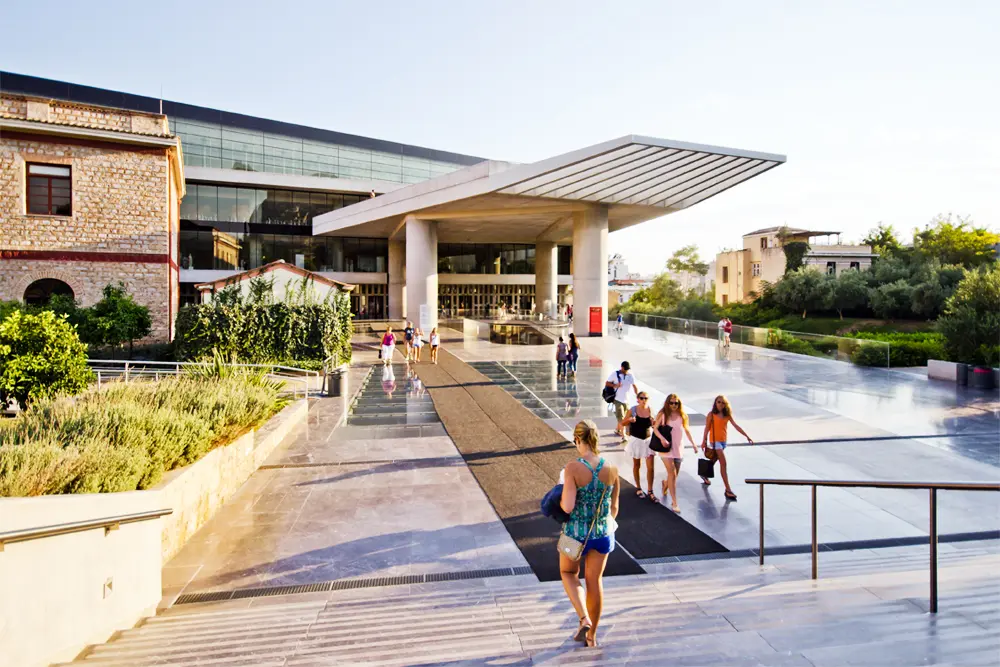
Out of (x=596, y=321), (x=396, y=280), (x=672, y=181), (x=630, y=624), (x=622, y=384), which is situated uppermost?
(x=672, y=181)

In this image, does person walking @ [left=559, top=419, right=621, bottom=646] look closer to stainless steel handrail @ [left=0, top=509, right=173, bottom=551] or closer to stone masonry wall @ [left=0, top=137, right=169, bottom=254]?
stainless steel handrail @ [left=0, top=509, right=173, bottom=551]

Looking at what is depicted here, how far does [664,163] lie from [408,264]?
15.3 metres

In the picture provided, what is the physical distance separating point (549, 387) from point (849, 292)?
130 feet

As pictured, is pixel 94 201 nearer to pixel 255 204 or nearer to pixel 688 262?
pixel 255 204

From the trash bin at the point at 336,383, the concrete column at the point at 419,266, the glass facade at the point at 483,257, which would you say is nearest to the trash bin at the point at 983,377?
the trash bin at the point at 336,383

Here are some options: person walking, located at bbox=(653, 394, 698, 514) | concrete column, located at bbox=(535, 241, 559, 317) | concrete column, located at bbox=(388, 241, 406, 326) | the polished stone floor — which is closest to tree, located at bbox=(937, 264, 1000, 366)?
the polished stone floor

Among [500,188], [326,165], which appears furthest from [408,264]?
[326,165]

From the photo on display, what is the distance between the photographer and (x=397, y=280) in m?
49.2

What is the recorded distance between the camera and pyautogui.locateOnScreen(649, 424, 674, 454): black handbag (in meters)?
8.12

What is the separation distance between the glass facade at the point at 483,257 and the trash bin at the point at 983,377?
128ft

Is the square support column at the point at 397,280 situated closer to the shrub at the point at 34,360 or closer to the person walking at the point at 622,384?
the shrub at the point at 34,360

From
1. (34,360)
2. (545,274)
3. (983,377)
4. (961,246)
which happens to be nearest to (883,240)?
(961,246)

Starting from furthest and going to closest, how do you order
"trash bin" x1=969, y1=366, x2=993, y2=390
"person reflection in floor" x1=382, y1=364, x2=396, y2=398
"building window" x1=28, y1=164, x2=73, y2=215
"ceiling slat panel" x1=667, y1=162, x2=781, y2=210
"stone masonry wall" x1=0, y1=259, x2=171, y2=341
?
"ceiling slat panel" x1=667, y1=162, x2=781, y2=210 < "building window" x1=28, y1=164, x2=73, y2=215 < "stone masonry wall" x1=0, y1=259, x2=171, y2=341 < "trash bin" x1=969, y1=366, x2=993, y2=390 < "person reflection in floor" x1=382, y1=364, x2=396, y2=398

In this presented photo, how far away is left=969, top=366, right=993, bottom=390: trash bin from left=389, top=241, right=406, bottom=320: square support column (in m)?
37.1
